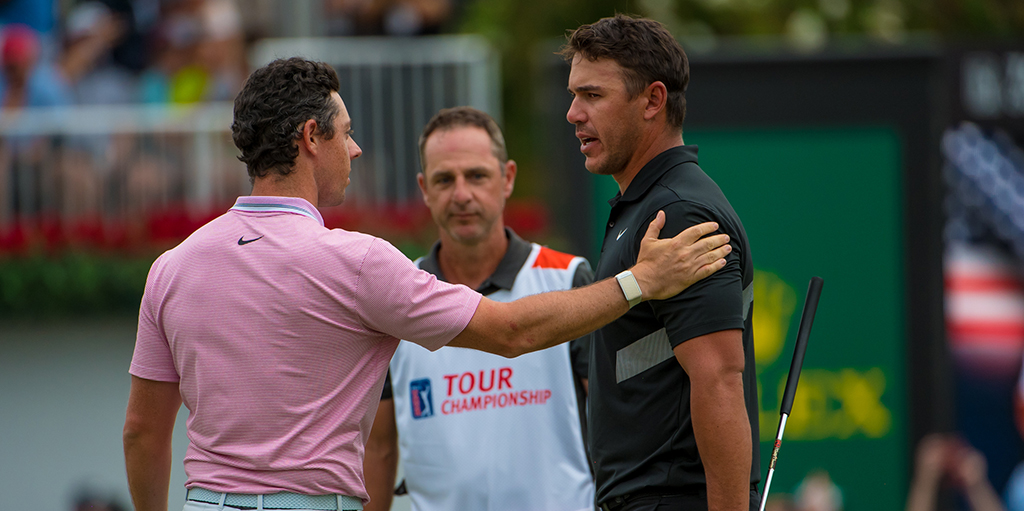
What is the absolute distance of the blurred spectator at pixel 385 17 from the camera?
28.4 ft

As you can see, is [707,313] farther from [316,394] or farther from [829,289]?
[829,289]

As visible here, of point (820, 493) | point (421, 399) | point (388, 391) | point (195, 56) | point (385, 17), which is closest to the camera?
point (421, 399)

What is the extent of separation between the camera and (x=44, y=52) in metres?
8.02

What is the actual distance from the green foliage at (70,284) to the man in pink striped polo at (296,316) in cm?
450

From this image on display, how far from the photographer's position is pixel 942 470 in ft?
24.0

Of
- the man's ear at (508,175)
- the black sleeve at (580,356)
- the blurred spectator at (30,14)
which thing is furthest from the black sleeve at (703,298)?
the blurred spectator at (30,14)

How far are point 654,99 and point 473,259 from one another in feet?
3.95

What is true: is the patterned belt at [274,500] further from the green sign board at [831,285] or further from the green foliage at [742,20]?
the green foliage at [742,20]

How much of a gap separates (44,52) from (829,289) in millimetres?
6025

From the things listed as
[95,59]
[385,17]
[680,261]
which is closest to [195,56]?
[95,59]

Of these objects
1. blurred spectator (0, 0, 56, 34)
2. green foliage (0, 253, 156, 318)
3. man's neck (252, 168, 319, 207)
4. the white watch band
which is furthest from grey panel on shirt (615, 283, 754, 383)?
blurred spectator (0, 0, 56, 34)

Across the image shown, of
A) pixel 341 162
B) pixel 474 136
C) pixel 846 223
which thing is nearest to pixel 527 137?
pixel 846 223

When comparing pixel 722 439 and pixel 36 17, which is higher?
pixel 36 17

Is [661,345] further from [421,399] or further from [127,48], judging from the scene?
[127,48]
